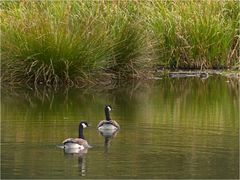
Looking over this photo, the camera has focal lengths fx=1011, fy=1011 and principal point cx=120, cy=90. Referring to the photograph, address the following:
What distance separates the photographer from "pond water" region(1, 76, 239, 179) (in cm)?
1081

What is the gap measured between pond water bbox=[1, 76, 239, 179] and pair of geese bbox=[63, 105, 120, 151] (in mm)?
124

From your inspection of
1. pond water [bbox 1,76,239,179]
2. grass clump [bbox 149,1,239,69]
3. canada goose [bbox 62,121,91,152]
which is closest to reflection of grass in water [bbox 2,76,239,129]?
pond water [bbox 1,76,239,179]

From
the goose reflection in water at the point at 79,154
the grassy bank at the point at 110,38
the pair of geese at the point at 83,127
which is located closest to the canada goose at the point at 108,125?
the pair of geese at the point at 83,127

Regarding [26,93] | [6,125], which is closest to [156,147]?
[6,125]

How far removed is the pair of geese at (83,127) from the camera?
12.0m

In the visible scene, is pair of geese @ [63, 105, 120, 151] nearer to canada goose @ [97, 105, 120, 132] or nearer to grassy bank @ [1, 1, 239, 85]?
canada goose @ [97, 105, 120, 132]

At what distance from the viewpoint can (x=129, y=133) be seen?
44.0ft

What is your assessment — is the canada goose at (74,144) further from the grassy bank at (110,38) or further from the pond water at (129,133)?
the grassy bank at (110,38)

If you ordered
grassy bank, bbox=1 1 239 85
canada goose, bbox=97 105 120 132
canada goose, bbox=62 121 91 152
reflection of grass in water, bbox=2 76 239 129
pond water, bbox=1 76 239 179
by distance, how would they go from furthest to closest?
1. grassy bank, bbox=1 1 239 85
2. reflection of grass in water, bbox=2 76 239 129
3. canada goose, bbox=97 105 120 132
4. canada goose, bbox=62 121 91 152
5. pond water, bbox=1 76 239 179

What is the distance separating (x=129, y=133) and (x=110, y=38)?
7.33 metres

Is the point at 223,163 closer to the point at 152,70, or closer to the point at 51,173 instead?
the point at 51,173

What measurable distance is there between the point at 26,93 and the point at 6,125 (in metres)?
4.87

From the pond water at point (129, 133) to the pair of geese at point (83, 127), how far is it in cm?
12

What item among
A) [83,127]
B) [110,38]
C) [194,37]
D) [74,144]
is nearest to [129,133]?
[83,127]
